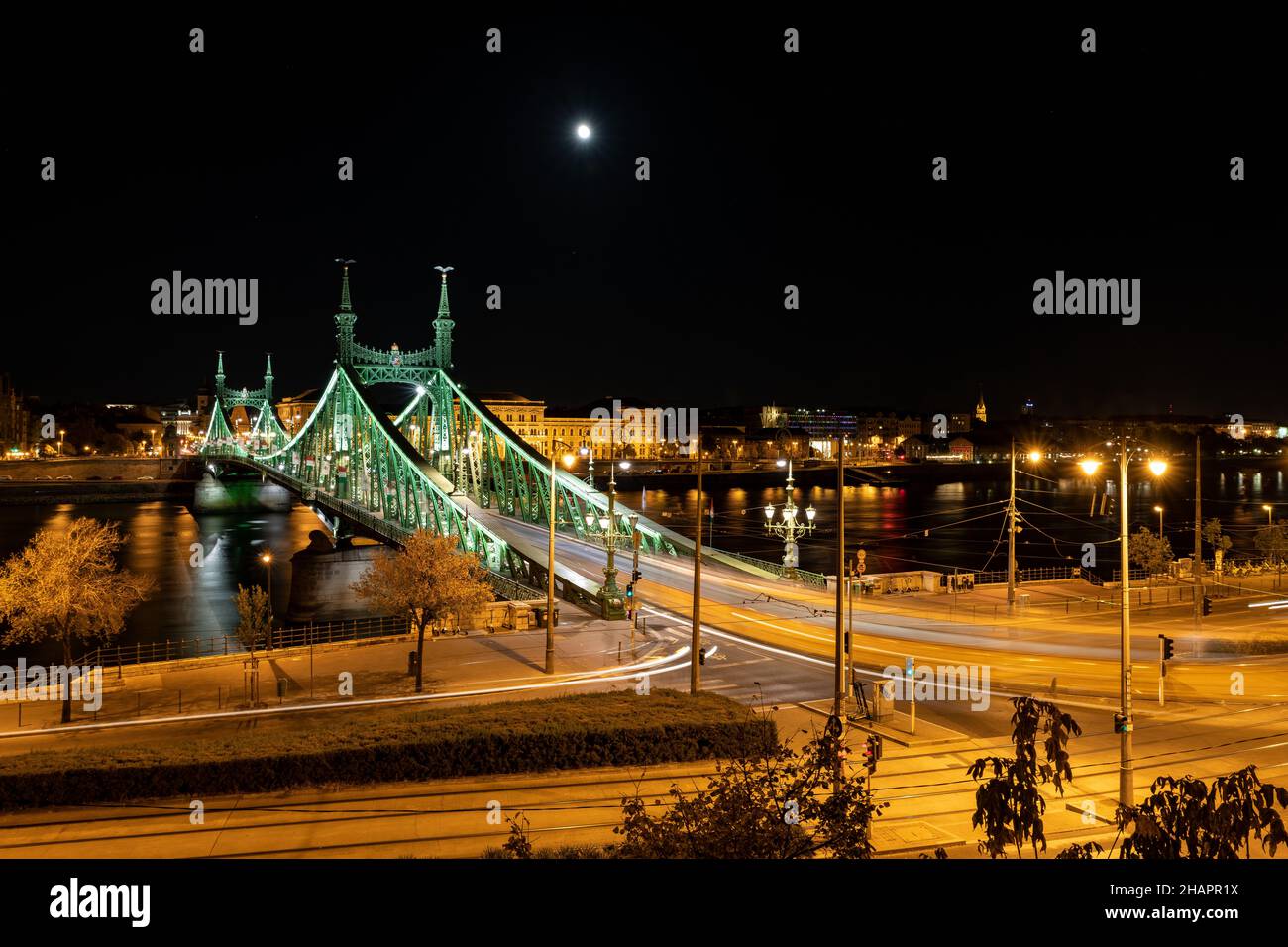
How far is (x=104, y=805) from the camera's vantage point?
1299 centimetres

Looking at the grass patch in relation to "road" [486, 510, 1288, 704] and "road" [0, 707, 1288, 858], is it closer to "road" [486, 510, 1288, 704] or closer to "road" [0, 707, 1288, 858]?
"road" [0, 707, 1288, 858]

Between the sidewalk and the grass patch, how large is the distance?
438 centimetres

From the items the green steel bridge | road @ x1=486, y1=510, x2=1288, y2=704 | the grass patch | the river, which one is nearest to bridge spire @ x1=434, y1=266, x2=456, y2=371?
the green steel bridge

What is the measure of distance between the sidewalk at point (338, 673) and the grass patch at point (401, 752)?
14.4ft

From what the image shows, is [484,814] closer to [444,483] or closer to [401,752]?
[401,752]

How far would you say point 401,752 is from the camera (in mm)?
14227

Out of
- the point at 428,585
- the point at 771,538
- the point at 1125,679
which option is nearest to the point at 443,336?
the point at 771,538

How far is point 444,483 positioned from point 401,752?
110 ft

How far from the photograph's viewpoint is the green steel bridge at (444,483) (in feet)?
129

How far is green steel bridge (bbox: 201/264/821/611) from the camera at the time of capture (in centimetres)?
3943

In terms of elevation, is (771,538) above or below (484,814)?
below

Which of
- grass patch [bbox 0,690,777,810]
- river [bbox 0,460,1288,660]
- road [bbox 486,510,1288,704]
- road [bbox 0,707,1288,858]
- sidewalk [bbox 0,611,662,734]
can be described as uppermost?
grass patch [bbox 0,690,777,810]

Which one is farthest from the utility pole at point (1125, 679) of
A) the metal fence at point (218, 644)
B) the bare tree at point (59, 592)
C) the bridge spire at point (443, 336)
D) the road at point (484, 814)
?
the bridge spire at point (443, 336)
